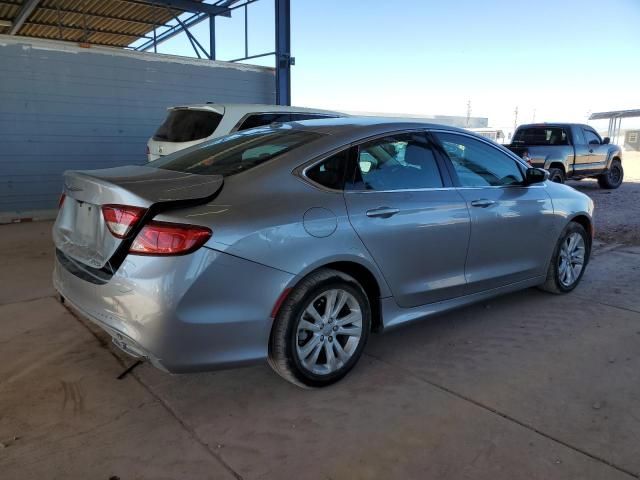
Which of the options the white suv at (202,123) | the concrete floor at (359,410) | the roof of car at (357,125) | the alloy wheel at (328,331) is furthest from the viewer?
the white suv at (202,123)

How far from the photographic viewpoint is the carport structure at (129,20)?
37.6 feet

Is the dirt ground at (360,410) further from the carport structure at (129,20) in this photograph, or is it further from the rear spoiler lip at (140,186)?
the carport structure at (129,20)

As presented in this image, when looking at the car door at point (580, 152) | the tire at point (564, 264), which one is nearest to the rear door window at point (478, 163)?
the tire at point (564, 264)

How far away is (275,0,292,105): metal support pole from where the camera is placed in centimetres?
1091

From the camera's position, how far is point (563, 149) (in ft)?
40.8

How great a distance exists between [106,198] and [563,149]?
39.6 feet

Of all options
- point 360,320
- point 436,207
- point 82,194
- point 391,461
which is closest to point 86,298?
point 82,194

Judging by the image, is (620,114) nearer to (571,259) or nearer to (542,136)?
(542,136)

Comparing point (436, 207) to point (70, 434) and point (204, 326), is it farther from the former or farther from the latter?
point (70, 434)

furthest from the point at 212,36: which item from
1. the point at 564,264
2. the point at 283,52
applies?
the point at 564,264

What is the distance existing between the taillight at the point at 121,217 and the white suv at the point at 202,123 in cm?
471

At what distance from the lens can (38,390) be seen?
3.13 meters

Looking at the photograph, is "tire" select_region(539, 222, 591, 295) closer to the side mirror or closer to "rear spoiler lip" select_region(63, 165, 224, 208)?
the side mirror

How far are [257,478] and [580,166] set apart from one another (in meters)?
12.8
